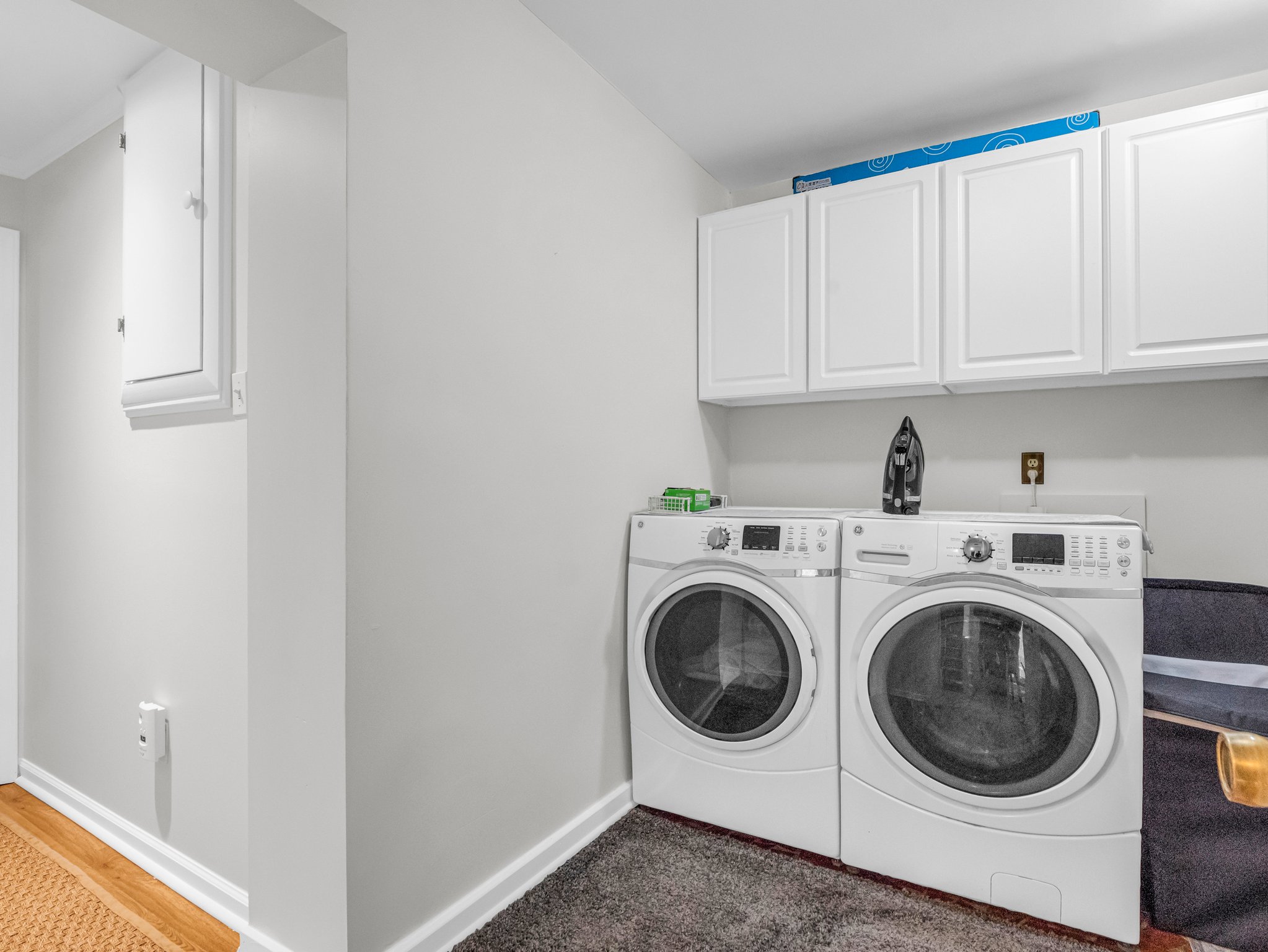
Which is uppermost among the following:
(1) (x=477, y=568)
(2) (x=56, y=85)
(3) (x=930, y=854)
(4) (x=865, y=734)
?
(2) (x=56, y=85)

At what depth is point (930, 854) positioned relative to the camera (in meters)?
1.71

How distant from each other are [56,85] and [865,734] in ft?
9.88

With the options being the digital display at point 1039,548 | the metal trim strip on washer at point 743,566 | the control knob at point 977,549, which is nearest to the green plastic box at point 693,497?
the metal trim strip on washer at point 743,566

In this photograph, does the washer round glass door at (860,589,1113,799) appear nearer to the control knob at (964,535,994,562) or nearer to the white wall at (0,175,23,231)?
the control knob at (964,535,994,562)

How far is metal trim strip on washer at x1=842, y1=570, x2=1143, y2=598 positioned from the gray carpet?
→ 2.57 feet

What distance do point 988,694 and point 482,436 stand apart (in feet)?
4.50

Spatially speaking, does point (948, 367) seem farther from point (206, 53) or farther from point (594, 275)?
point (206, 53)

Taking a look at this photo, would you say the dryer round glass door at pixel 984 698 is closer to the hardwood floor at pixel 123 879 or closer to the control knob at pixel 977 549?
the control knob at pixel 977 549

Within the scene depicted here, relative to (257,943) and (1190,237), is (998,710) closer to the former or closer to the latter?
(1190,237)

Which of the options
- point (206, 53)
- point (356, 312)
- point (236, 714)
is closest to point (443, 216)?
point (356, 312)

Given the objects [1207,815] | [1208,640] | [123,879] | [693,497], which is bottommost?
[123,879]

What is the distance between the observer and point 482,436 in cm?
162

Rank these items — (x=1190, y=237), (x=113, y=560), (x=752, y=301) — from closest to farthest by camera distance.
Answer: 1. (x=1190, y=237)
2. (x=113, y=560)
3. (x=752, y=301)

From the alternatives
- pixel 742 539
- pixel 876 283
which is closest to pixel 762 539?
pixel 742 539
